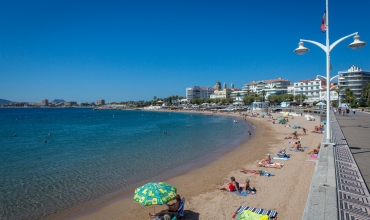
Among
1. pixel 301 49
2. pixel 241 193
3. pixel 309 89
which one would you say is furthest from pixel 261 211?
pixel 309 89

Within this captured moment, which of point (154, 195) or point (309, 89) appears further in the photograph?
point (309, 89)

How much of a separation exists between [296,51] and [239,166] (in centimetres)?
768

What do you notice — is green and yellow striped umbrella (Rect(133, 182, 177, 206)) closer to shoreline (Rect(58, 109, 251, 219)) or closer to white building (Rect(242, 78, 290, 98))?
shoreline (Rect(58, 109, 251, 219))

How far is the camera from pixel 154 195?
303 inches

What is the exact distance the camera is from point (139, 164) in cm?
1709

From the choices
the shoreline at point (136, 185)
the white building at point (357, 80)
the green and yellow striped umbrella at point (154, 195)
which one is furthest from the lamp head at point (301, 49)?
the white building at point (357, 80)

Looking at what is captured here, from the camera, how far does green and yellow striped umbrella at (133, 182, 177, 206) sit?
7.55m

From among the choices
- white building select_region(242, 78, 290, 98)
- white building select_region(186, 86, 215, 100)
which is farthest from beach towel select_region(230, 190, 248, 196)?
white building select_region(186, 86, 215, 100)

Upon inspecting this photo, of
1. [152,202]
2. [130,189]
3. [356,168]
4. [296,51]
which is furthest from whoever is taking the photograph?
[130,189]

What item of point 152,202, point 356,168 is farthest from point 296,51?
point 152,202

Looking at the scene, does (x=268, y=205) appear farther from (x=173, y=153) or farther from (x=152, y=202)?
(x=173, y=153)

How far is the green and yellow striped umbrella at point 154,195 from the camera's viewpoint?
7.55 metres

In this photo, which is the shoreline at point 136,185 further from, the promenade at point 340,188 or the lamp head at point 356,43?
the lamp head at point 356,43

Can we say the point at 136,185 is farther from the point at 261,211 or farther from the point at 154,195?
the point at 261,211
